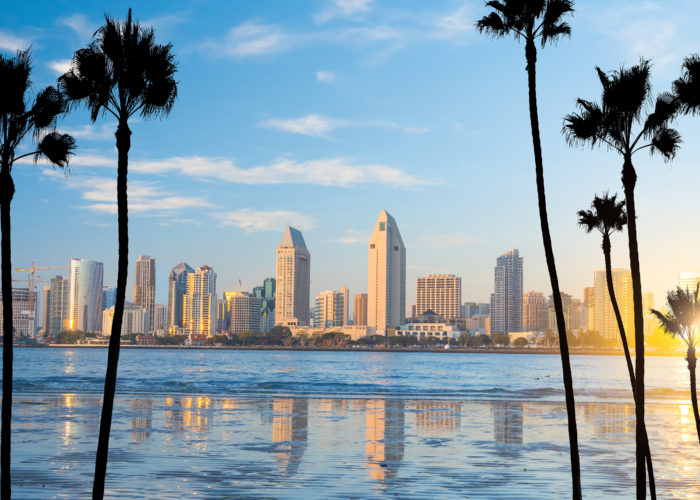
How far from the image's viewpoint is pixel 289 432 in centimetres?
3600

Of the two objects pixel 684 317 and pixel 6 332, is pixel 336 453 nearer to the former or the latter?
pixel 684 317

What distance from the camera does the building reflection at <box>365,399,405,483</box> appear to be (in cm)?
2580

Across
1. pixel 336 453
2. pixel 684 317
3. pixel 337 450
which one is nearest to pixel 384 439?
pixel 337 450

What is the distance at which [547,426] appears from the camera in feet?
136

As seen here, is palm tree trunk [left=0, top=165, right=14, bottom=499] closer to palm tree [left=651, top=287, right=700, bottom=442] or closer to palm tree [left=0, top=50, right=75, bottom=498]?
palm tree [left=0, top=50, right=75, bottom=498]

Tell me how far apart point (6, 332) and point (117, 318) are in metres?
2.69

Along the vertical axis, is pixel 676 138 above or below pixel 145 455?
above

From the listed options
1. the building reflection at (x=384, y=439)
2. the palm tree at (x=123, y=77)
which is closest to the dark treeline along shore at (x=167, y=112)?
the palm tree at (x=123, y=77)

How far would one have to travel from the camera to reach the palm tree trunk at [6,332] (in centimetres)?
1491

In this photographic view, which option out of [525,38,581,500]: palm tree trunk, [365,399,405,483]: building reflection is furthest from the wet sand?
[525,38,581,500]: palm tree trunk

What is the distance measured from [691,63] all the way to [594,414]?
3723cm

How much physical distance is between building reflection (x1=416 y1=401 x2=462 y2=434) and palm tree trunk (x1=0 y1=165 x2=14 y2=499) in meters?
24.8

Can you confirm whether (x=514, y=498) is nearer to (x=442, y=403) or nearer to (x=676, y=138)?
(x=676, y=138)

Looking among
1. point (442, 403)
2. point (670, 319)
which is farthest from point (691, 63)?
point (442, 403)
